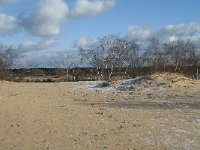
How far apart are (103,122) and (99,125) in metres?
0.47

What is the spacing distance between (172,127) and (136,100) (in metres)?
6.75

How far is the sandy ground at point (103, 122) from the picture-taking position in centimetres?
1160

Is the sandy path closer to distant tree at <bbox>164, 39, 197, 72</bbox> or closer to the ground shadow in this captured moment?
the ground shadow

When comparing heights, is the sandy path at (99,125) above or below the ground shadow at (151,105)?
below

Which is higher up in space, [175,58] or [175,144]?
[175,58]

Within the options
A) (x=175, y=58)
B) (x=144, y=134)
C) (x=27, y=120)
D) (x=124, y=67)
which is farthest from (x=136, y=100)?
(x=124, y=67)

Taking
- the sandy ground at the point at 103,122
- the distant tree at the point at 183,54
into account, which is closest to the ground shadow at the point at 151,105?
the sandy ground at the point at 103,122

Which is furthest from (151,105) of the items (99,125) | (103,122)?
(99,125)

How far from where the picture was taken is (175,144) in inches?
436

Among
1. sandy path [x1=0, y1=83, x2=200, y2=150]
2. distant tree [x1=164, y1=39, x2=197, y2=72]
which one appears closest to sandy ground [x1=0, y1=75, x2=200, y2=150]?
sandy path [x1=0, y1=83, x2=200, y2=150]

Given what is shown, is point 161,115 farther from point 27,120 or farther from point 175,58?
point 175,58

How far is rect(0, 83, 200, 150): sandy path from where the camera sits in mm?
11555

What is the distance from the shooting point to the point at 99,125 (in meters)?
13.7

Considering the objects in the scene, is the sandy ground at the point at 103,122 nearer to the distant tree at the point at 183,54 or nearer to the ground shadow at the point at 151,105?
the ground shadow at the point at 151,105
